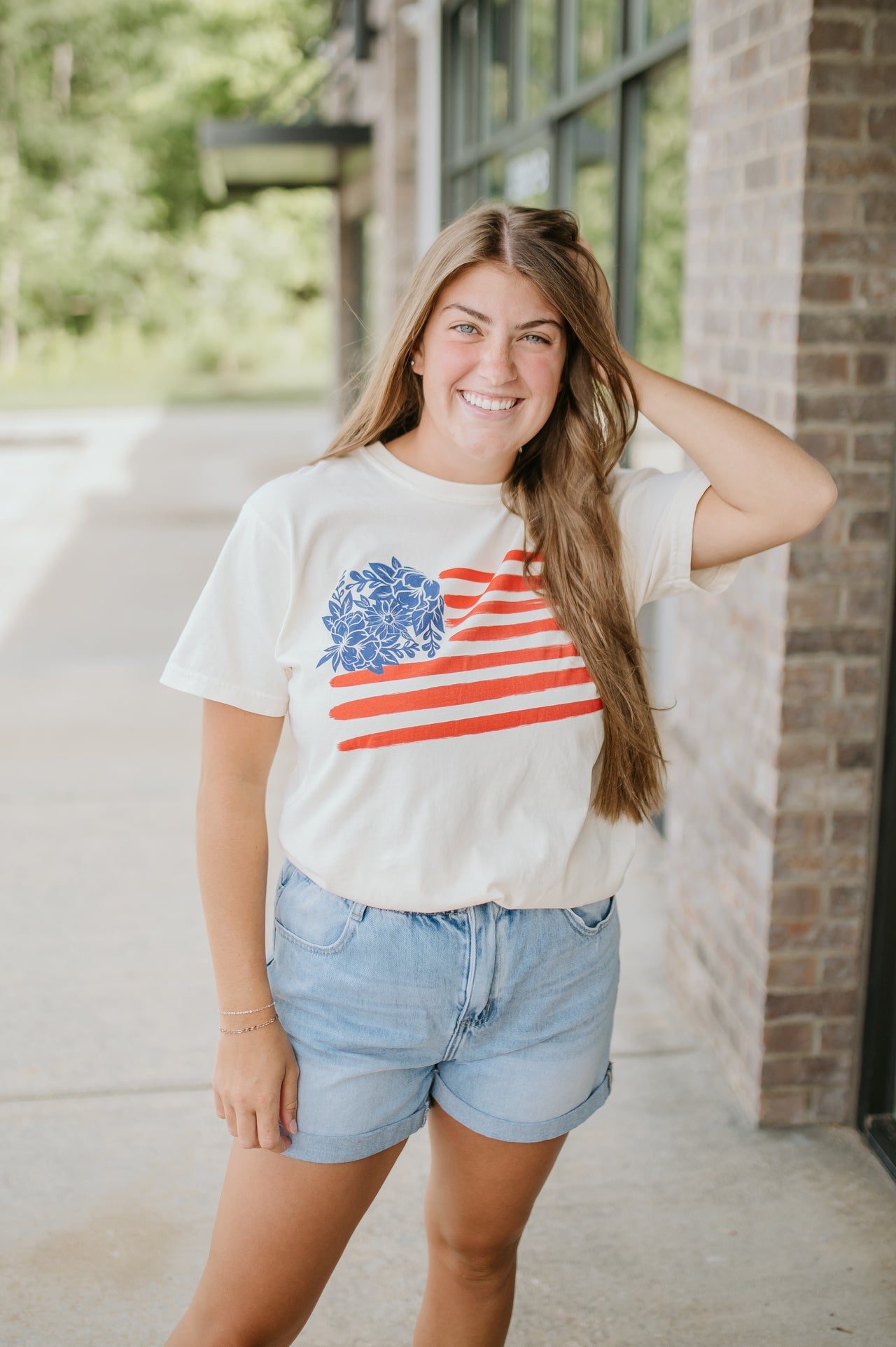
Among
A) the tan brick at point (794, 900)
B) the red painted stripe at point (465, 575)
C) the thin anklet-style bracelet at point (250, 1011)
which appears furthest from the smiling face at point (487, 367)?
the tan brick at point (794, 900)

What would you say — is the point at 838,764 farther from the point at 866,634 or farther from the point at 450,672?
the point at 450,672

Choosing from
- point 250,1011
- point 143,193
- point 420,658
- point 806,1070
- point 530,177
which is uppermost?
point 143,193

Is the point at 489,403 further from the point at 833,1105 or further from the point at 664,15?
the point at 664,15

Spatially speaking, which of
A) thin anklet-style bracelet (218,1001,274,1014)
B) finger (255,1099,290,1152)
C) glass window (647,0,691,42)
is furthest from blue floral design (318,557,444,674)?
glass window (647,0,691,42)

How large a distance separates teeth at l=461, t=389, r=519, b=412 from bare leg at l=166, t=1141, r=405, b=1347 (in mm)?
994

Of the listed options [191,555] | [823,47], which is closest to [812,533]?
[823,47]

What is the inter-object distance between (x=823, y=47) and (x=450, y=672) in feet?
5.53

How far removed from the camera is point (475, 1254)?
6.36 feet

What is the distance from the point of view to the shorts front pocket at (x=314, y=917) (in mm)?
1756

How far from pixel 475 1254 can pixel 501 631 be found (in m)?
0.90

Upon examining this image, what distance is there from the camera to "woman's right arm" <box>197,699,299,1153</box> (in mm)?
1742

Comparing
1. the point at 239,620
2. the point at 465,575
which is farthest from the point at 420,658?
the point at 239,620

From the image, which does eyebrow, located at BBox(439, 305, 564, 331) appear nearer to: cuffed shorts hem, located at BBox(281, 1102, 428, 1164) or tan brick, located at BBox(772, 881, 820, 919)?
cuffed shorts hem, located at BBox(281, 1102, 428, 1164)

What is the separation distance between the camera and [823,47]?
2.65m
